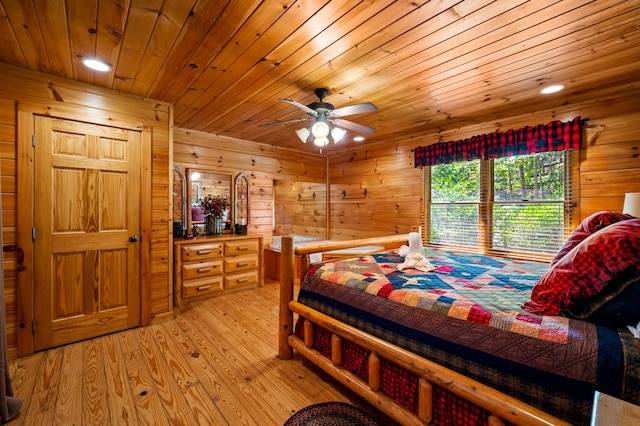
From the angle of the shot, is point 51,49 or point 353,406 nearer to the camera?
point 353,406

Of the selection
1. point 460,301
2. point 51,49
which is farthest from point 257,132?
point 460,301

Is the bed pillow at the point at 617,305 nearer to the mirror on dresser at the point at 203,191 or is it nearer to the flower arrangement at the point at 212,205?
the flower arrangement at the point at 212,205

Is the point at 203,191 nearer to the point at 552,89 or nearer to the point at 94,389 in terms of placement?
the point at 94,389

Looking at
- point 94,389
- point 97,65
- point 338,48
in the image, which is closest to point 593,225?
point 338,48

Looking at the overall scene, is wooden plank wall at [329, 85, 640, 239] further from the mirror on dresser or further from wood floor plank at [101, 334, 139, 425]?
wood floor plank at [101, 334, 139, 425]

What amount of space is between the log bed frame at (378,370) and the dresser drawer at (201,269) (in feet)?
6.26

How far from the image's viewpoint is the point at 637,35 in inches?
73.3

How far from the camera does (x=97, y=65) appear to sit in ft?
7.36

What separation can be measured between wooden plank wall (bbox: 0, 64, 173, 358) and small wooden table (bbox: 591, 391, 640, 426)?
10.9ft

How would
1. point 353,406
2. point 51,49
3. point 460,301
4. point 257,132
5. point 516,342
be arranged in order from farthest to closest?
1. point 257,132
2. point 51,49
3. point 353,406
4. point 460,301
5. point 516,342

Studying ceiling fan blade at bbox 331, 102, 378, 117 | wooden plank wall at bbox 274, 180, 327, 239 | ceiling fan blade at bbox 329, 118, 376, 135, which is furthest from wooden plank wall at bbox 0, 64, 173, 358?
wooden plank wall at bbox 274, 180, 327, 239

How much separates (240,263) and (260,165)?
1.68 m

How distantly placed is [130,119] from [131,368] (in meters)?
2.29

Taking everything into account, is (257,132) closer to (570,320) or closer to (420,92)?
(420,92)
